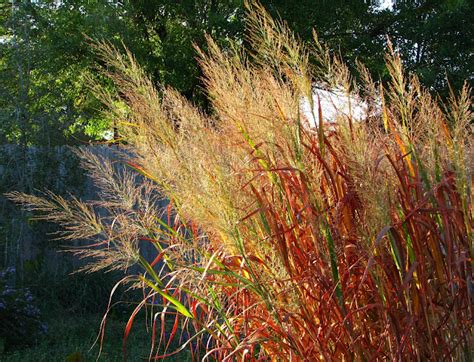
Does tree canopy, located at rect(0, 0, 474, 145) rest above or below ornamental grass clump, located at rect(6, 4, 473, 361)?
above

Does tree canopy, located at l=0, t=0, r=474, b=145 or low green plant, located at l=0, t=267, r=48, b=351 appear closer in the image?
low green plant, located at l=0, t=267, r=48, b=351

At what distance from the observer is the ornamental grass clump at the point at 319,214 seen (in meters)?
1.85

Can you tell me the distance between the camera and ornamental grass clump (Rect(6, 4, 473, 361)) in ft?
6.08

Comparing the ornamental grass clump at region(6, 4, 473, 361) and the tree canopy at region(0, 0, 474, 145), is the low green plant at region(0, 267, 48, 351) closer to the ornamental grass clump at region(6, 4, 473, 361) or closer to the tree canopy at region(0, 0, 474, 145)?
the ornamental grass clump at region(6, 4, 473, 361)

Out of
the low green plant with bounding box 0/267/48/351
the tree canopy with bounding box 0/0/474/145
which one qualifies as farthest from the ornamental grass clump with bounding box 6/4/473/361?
the tree canopy with bounding box 0/0/474/145

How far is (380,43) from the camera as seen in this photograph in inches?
547

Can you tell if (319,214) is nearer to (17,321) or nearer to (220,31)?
(17,321)

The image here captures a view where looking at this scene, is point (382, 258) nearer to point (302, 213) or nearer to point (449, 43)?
point (302, 213)

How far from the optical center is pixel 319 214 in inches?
72.4

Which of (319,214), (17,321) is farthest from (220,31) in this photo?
(319,214)

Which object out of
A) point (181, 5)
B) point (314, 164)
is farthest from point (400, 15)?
point (314, 164)

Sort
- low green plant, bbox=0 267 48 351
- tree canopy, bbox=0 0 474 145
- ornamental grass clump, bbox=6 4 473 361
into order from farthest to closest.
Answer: tree canopy, bbox=0 0 474 145, low green plant, bbox=0 267 48 351, ornamental grass clump, bbox=6 4 473 361

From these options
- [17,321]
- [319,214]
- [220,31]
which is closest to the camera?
[319,214]

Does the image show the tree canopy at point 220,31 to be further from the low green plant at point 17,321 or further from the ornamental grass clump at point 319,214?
the ornamental grass clump at point 319,214
